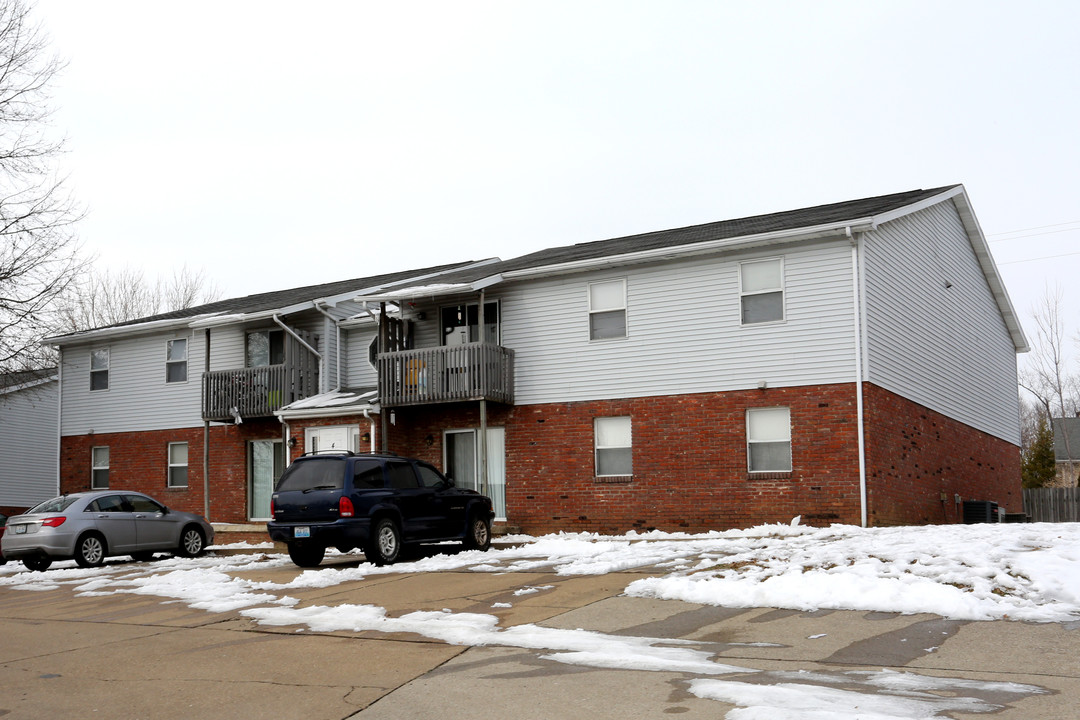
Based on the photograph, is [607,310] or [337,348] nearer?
[607,310]

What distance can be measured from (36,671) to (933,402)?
19.5 metres

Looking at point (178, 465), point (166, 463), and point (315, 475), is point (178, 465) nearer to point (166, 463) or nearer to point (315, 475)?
point (166, 463)

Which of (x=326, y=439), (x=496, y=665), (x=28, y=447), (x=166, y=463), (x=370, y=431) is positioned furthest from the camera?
(x=28, y=447)

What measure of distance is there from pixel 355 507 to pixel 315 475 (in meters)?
0.94

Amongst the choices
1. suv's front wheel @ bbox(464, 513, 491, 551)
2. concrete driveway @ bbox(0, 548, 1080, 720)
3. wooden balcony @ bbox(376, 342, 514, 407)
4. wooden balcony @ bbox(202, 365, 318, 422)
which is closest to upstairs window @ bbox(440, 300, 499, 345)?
wooden balcony @ bbox(376, 342, 514, 407)

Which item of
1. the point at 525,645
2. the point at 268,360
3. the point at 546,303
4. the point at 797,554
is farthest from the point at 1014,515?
the point at 525,645

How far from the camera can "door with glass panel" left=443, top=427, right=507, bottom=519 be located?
23.2 meters

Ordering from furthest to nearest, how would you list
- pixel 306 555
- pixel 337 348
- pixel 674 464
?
pixel 337 348 < pixel 674 464 < pixel 306 555

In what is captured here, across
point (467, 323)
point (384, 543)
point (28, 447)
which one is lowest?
point (384, 543)

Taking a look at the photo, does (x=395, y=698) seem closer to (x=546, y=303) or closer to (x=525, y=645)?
(x=525, y=645)

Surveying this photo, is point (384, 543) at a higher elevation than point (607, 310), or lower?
lower

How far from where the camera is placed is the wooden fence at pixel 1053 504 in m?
31.8

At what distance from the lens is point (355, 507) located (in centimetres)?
1596

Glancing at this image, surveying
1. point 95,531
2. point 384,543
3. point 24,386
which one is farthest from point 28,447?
point 384,543
